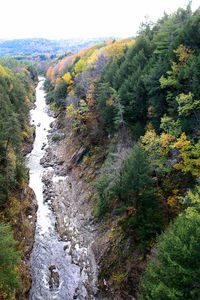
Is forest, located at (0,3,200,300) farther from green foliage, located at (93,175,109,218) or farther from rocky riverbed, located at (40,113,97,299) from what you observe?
rocky riverbed, located at (40,113,97,299)

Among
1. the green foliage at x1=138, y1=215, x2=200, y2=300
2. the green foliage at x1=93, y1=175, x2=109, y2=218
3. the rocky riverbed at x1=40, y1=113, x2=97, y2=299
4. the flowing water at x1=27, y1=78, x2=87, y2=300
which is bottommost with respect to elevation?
the flowing water at x1=27, y1=78, x2=87, y2=300

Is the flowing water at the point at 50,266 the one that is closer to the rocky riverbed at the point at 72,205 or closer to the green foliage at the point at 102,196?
the rocky riverbed at the point at 72,205

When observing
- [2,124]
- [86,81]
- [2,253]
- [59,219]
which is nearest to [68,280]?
[59,219]

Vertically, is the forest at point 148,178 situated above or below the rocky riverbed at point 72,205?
above

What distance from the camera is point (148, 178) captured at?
15.6m

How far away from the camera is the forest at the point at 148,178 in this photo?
988 cm

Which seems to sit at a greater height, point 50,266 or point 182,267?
point 182,267

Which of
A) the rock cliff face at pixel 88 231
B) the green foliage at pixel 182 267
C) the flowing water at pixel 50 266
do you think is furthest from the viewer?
the flowing water at pixel 50 266

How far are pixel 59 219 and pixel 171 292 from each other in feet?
65.7

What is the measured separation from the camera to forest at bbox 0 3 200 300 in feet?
32.4

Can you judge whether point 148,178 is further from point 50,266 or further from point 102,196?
point 50,266

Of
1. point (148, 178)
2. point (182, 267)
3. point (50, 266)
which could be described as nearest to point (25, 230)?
point (50, 266)

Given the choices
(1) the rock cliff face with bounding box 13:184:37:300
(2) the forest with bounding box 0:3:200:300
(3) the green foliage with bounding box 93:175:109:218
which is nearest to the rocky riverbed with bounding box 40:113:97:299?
(2) the forest with bounding box 0:3:200:300

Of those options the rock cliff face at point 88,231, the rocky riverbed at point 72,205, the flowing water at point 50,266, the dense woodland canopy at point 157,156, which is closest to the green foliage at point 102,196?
the dense woodland canopy at point 157,156
